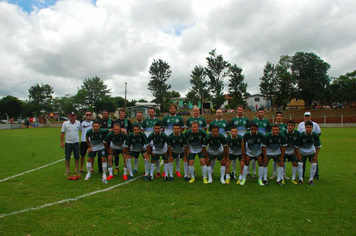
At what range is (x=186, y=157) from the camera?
7.27 meters

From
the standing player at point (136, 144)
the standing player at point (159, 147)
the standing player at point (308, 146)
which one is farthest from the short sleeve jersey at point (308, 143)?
the standing player at point (136, 144)

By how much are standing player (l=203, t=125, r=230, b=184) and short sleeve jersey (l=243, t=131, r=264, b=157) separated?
68cm

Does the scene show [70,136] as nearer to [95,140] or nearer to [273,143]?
[95,140]

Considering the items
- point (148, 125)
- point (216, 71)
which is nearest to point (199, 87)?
point (216, 71)

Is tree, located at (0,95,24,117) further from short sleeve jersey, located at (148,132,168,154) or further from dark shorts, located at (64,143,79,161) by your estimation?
short sleeve jersey, located at (148,132,168,154)

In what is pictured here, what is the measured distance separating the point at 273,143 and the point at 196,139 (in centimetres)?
220

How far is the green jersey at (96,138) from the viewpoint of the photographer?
24.7ft

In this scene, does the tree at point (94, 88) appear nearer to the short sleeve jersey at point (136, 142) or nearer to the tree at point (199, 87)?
the tree at point (199, 87)

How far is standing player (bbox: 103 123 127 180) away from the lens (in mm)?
7348

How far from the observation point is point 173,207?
4.84 metres

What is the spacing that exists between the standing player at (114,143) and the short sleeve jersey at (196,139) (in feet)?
6.72

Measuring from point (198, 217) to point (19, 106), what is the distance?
73.3 metres

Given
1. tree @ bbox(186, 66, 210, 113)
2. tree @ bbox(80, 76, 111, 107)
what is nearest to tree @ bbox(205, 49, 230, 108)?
tree @ bbox(186, 66, 210, 113)

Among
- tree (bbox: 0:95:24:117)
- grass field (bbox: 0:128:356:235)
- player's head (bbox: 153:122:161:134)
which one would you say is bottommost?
grass field (bbox: 0:128:356:235)
